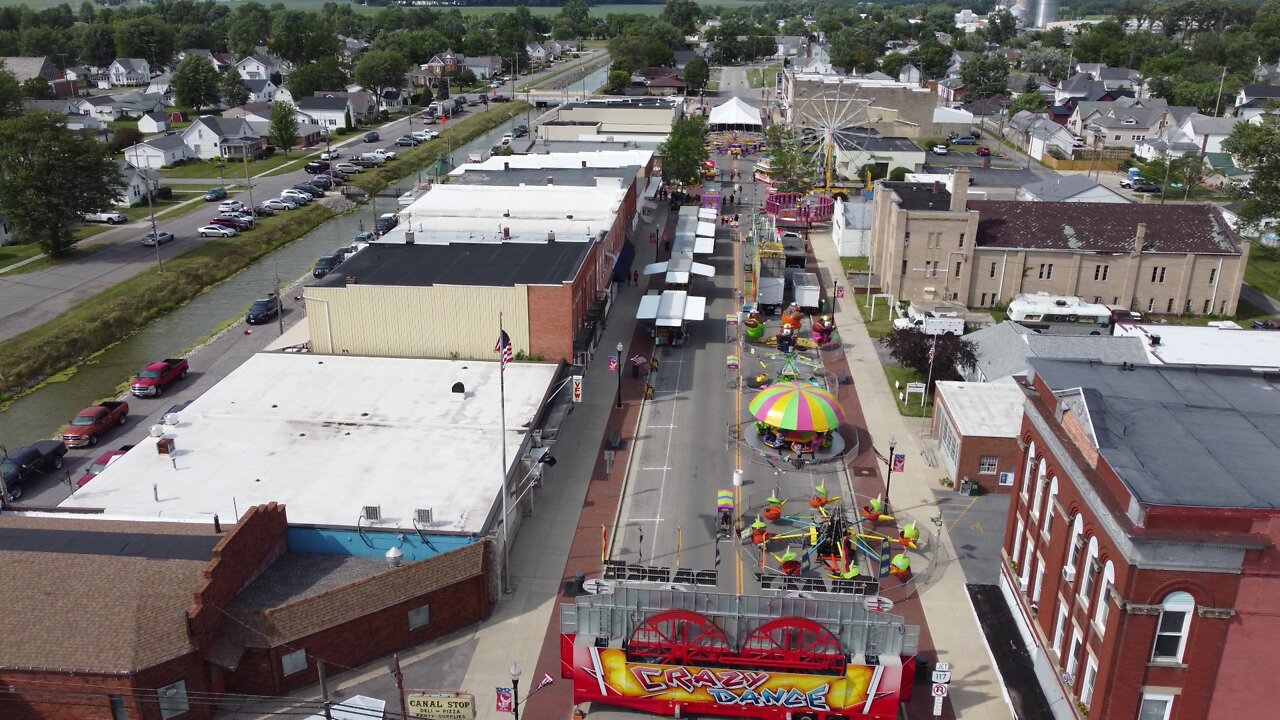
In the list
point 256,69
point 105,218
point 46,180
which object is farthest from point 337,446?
point 256,69

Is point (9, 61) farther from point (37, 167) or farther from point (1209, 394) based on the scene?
point (1209, 394)

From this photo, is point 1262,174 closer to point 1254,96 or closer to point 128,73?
point 1254,96

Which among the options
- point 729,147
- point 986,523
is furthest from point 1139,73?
point 986,523

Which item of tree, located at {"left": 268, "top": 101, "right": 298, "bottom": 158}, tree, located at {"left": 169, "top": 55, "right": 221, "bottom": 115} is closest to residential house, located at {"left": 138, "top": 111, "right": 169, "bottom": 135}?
tree, located at {"left": 169, "top": 55, "right": 221, "bottom": 115}

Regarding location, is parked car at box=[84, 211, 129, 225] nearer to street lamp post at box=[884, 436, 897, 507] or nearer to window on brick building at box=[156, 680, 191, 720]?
window on brick building at box=[156, 680, 191, 720]

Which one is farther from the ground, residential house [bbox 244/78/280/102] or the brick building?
residential house [bbox 244/78/280/102]

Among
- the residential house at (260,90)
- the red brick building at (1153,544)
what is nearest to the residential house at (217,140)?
the residential house at (260,90)
